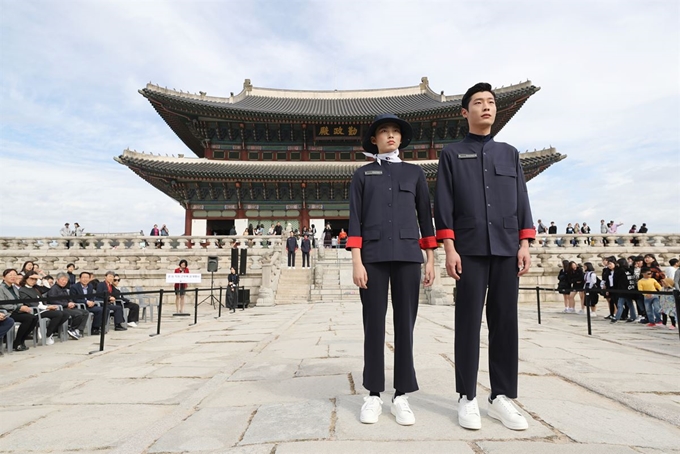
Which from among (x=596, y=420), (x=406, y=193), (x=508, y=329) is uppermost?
(x=406, y=193)

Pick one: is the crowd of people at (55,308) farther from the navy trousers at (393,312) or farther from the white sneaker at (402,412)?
the white sneaker at (402,412)

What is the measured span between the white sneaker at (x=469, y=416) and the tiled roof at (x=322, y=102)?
20716mm

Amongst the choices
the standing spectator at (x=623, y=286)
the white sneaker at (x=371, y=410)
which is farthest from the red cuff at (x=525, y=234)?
the standing spectator at (x=623, y=286)

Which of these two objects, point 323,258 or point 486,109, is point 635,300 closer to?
point 486,109

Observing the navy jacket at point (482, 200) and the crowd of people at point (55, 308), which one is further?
the crowd of people at point (55, 308)

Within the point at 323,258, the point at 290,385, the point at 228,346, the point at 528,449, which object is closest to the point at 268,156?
the point at 323,258

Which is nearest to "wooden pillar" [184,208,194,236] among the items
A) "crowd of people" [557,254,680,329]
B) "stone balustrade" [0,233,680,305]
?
"stone balustrade" [0,233,680,305]

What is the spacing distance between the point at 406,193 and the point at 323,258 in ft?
48.0

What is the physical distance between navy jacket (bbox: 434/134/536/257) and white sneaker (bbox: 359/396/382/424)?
1.02 m

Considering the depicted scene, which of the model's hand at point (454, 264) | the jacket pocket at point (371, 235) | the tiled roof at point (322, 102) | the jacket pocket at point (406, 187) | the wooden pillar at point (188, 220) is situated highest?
the tiled roof at point (322, 102)

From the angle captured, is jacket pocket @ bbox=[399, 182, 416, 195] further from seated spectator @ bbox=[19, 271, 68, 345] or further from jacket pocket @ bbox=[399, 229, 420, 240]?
seated spectator @ bbox=[19, 271, 68, 345]

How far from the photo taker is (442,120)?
2261 cm

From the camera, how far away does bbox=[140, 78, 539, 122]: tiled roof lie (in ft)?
69.7

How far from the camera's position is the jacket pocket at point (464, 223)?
2.41 meters
